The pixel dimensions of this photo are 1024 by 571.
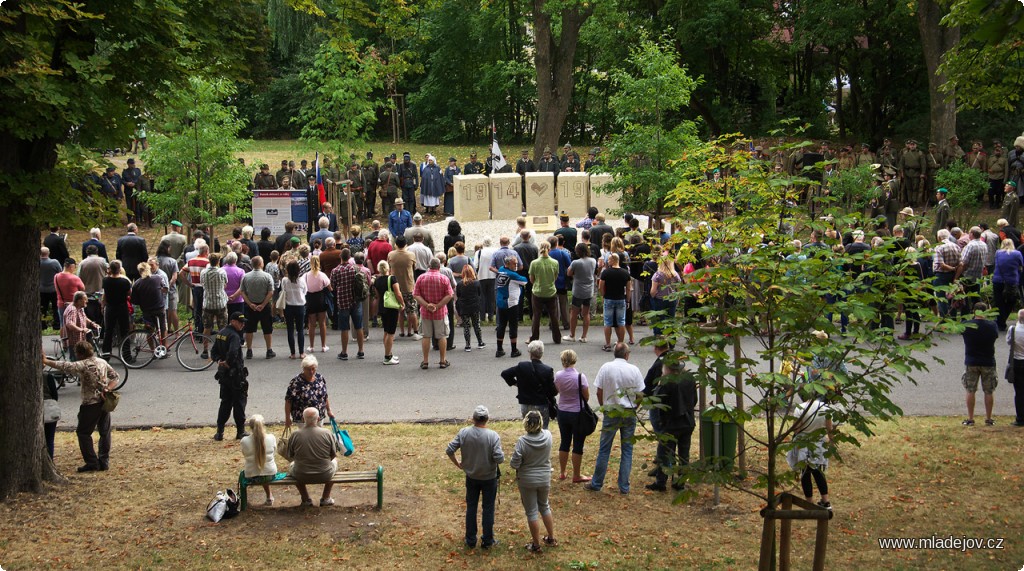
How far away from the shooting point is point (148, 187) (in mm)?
29375

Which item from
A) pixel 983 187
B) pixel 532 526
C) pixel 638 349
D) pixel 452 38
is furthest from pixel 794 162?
pixel 452 38

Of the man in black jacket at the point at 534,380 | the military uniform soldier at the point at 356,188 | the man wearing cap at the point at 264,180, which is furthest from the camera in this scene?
the military uniform soldier at the point at 356,188

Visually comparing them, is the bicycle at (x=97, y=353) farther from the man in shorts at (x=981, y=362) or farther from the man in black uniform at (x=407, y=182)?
the man in black uniform at (x=407, y=182)

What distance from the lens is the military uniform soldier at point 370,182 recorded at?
30.3 metres

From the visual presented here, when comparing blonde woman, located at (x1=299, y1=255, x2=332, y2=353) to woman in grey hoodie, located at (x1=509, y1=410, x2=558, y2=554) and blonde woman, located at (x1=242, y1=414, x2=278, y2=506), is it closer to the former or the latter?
blonde woman, located at (x1=242, y1=414, x2=278, y2=506)

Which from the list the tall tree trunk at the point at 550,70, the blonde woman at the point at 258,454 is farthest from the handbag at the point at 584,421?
the tall tree trunk at the point at 550,70

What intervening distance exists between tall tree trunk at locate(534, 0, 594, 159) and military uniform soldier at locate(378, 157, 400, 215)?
18.9 ft

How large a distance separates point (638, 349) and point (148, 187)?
1809 cm

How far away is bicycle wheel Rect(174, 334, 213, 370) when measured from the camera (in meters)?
16.5

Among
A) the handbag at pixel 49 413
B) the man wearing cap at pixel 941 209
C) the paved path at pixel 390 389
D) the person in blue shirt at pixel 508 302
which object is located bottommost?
the paved path at pixel 390 389

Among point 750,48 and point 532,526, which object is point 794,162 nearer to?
point 750,48

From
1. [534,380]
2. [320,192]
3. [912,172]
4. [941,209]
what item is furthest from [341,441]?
[912,172]

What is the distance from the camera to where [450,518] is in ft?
35.0

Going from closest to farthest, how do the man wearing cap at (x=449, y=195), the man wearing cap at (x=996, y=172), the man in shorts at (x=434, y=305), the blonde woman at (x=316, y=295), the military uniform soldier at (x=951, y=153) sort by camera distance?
the man in shorts at (x=434, y=305) → the blonde woman at (x=316, y=295) → the man wearing cap at (x=996, y=172) → the military uniform soldier at (x=951, y=153) → the man wearing cap at (x=449, y=195)
